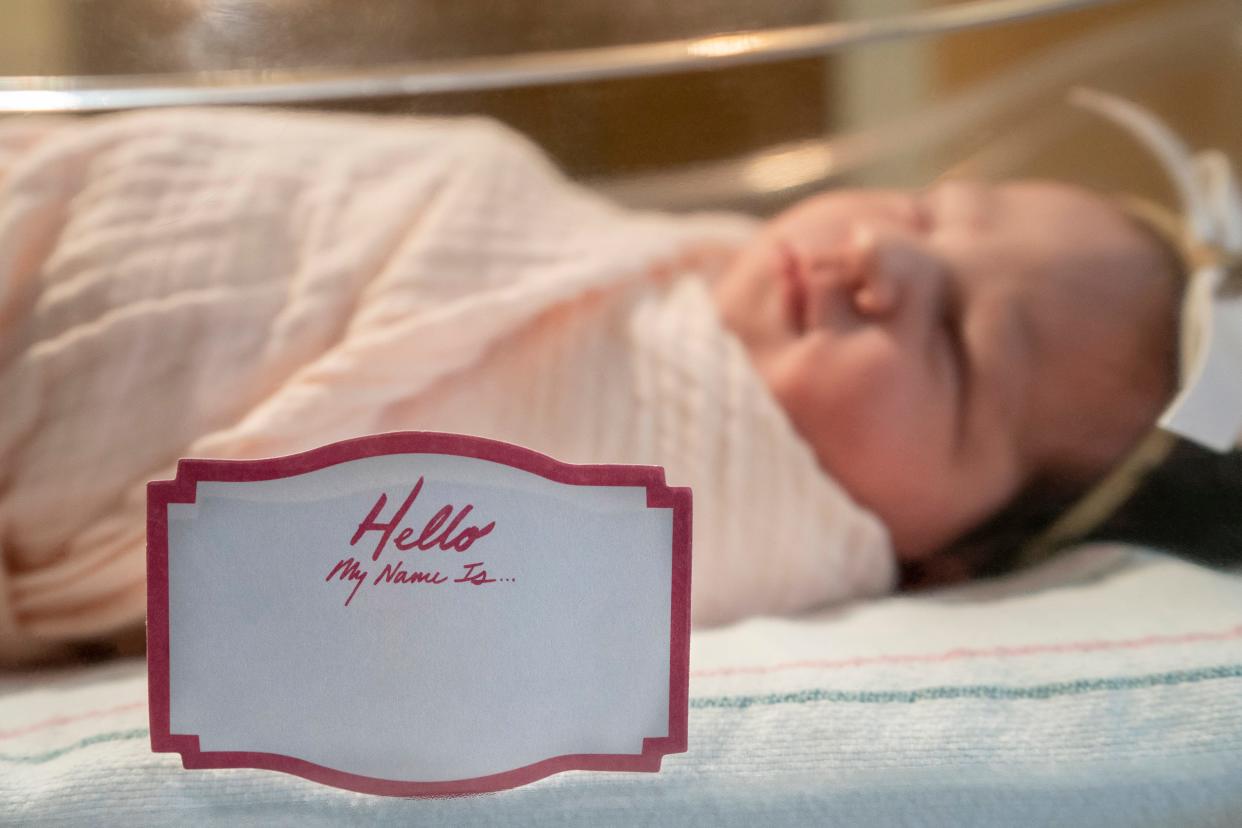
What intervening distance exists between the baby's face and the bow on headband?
0.02 meters

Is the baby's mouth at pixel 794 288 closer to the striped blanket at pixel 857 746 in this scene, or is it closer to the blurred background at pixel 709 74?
the blurred background at pixel 709 74

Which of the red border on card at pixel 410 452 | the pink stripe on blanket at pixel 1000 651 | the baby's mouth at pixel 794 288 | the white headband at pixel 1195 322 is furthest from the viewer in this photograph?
the baby's mouth at pixel 794 288

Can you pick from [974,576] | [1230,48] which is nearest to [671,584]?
[974,576]

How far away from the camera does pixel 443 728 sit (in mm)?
392

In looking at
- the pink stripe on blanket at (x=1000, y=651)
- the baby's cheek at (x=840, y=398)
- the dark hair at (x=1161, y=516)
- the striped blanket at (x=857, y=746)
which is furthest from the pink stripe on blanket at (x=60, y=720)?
the dark hair at (x=1161, y=516)

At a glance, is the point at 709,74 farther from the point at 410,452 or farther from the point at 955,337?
the point at 410,452

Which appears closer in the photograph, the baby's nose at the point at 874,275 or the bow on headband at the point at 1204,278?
the bow on headband at the point at 1204,278

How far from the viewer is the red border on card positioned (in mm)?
376

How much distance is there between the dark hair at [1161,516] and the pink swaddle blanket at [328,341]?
0.32 ft

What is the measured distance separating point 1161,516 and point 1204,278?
173 millimetres

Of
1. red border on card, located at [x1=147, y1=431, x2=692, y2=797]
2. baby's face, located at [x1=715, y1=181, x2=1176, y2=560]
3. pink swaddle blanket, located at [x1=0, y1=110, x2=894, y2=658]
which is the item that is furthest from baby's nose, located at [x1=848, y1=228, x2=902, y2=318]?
red border on card, located at [x1=147, y1=431, x2=692, y2=797]

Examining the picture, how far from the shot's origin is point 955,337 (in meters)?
0.74

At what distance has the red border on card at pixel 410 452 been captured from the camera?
38 cm

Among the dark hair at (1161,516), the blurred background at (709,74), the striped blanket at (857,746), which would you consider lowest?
the striped blanket at (857,746)
